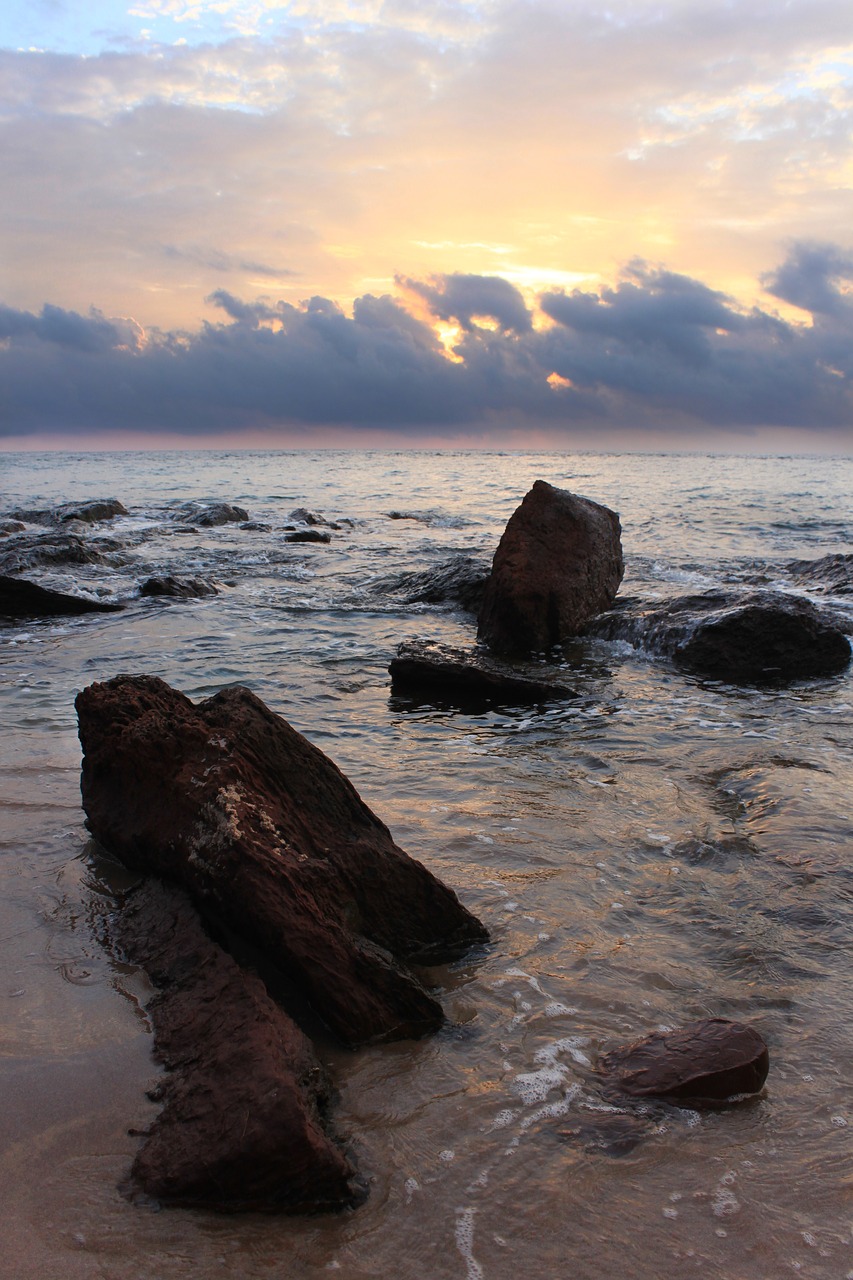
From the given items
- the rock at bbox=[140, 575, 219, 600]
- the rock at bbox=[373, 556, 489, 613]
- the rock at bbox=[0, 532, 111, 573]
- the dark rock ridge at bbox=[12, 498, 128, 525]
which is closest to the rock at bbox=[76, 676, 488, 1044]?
the rock at bbox=[373, 556, 489, 613]

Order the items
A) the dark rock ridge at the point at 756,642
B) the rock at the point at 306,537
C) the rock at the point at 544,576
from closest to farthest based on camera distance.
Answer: the dark rock ridge at the point at 756,642
the rock at the point at 544,576
the rock at the point at 306,537

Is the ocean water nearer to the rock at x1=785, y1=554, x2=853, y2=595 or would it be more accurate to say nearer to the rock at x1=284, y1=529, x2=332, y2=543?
the rock at x1=785, y1=554, x2=853, y2=595

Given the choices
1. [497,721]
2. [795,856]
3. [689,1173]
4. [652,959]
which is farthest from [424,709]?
[689,1173]

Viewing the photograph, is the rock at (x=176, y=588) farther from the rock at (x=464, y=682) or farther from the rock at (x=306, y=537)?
the rock at (x=306, y=537)

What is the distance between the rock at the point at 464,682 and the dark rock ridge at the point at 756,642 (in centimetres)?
158

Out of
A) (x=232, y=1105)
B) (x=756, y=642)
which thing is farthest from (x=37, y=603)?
(x=232, y=1105)

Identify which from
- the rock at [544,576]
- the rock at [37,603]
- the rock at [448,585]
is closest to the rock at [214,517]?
the rock at [448,585]

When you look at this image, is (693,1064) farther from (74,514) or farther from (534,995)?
(74,514)

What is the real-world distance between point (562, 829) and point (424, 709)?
2277 millimetres

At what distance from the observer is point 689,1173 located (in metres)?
2.26

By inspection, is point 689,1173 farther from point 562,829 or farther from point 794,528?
point 794,528

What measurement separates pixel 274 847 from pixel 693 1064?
149 cm

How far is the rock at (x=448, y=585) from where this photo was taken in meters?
10.7

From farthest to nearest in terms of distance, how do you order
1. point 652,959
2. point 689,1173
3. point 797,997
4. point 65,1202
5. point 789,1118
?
1. point 652,959
2. point 797,997
3. point 789,1118
4. point 689,1173
5. point 65,1202
